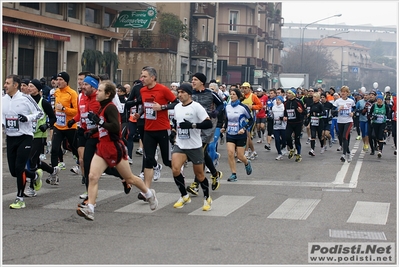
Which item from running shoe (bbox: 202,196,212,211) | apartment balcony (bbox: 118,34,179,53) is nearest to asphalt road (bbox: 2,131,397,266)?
running shoe (bbox: 202,196,212,211)

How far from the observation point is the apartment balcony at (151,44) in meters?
44.9

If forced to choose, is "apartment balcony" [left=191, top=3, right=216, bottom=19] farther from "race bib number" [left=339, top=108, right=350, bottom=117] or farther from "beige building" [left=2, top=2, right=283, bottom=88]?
"race bib number" [left=339, top=108, right=350, bottom=117]

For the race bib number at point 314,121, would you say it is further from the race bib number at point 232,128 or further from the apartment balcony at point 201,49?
the apartment balcony at point 201,49

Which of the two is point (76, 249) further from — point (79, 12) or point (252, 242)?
point (79, 12)

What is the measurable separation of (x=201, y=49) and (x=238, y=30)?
2174 centimetres

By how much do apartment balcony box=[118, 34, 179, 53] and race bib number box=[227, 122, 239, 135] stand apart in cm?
3050

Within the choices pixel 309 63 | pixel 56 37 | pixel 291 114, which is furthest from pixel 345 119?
pixel 309 63

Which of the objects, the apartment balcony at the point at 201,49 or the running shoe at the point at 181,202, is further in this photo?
Answer: the apartment balcony at the point at 201,49

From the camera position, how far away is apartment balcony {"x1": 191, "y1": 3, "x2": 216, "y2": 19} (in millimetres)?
51875

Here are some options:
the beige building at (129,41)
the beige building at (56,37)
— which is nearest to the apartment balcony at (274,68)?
the beige building at (129,41)

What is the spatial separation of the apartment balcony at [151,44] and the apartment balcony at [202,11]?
6.88 m

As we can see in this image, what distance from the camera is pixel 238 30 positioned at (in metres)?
72.8

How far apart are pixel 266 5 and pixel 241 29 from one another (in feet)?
26.6

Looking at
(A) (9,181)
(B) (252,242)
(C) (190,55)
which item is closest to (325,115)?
(A) (9,181)
